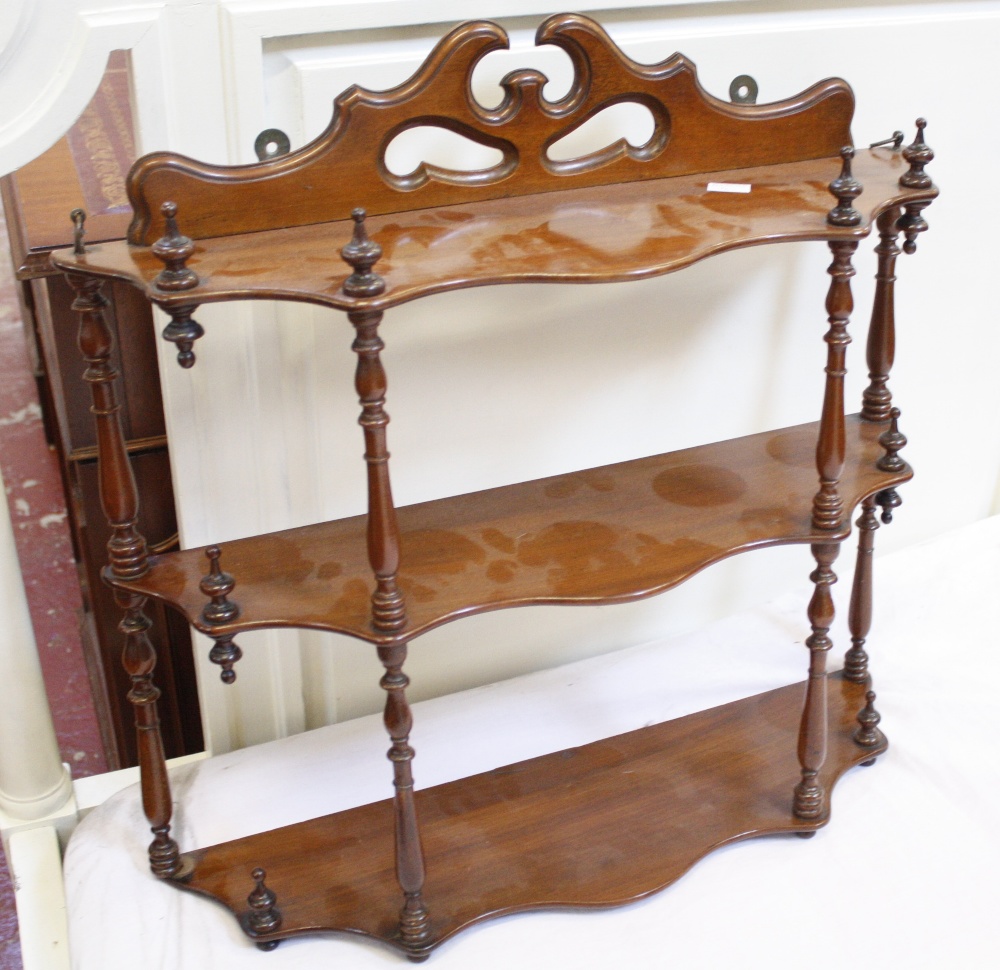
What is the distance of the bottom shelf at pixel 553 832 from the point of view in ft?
4.98

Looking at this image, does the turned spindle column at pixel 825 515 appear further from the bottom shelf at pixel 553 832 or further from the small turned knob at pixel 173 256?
the small turned knob at pixel 173 256

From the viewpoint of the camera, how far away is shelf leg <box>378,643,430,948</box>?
133 centimetres

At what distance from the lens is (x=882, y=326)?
67.2 inches

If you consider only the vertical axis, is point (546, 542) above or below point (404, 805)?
above

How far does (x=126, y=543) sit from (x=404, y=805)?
442mm

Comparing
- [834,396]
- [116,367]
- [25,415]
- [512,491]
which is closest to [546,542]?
[512,491]

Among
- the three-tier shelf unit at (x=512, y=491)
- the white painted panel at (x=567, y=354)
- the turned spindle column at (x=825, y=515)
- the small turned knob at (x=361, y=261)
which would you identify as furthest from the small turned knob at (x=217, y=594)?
the turned spindle column at (x=825, y=515)

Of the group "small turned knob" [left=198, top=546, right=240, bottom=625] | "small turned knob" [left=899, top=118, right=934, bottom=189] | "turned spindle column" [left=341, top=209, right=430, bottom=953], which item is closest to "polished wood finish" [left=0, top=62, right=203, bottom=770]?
"small turned knob" [left=198, top=546, right=240, bottom=625]

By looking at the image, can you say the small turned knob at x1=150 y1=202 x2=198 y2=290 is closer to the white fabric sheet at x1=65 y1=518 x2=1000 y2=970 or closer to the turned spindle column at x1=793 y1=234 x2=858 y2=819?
the turned spindle column at x1=793 y1=234 x2=858 y2=819

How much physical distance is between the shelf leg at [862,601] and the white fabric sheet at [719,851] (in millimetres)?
54

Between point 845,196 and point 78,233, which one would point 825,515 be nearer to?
point 845,196

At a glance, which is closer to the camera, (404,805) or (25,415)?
(404,805)

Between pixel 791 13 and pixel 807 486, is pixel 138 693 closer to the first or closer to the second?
pixel 807 486

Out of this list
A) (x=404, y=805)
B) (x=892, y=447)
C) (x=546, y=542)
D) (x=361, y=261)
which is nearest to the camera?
(x=361, y=261)
